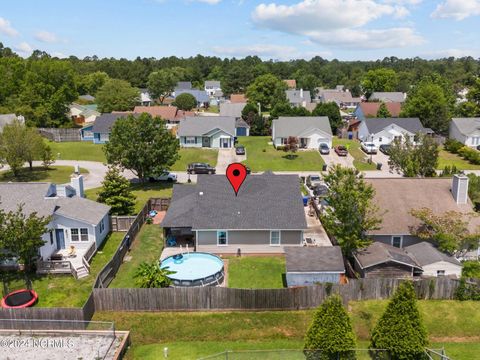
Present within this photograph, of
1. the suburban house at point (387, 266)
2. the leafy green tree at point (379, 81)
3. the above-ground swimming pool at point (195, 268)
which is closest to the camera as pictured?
the above-ground swimming pool at point (195, 268)

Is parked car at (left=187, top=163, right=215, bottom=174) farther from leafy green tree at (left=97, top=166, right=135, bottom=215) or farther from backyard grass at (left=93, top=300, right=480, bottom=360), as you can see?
backyard grass at (left=93, top=300, right=480, bottom=360)

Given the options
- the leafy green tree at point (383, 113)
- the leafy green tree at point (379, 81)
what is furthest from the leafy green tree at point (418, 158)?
the leafy green tree at point (379, 81)

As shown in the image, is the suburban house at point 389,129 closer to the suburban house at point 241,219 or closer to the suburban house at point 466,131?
the suburban house at point 466,131

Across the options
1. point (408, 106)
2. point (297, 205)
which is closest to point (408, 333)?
point (297, 205)

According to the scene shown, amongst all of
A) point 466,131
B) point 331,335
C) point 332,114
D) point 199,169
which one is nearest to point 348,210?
point 331,335

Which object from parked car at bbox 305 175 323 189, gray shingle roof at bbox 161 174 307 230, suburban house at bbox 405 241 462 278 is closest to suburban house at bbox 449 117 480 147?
parked car at bbox 305 175 323 189

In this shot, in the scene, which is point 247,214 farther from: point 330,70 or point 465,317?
point 330,70

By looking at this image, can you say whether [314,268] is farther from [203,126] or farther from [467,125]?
[467,125]
